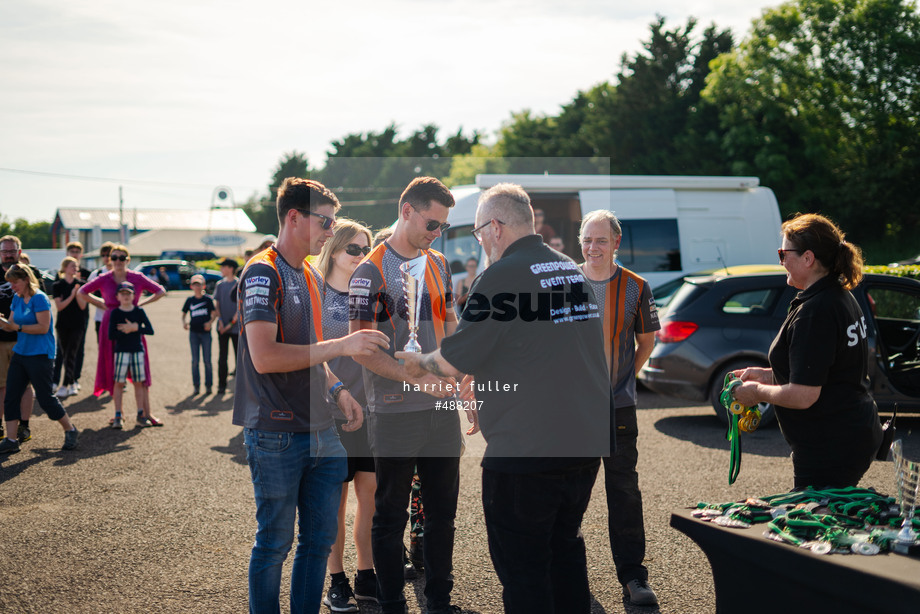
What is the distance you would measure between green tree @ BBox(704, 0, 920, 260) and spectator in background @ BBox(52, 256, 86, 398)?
29.3 meters

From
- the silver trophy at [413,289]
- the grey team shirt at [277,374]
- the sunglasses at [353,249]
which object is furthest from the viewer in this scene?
the sunglasses at [353,249]

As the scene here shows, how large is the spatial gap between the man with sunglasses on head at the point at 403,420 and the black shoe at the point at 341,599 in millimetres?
428

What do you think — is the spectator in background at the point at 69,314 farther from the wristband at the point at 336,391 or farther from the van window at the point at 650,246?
the van window at the point at 650,246

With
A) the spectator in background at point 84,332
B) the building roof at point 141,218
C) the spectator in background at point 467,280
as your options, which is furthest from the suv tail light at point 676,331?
the building roof at point 141,218

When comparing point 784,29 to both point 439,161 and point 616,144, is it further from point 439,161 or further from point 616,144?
point 439,161

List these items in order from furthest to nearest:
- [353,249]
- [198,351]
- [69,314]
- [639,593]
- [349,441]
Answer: [198,351]
[69,314]
[353,249]
[349,441]
[639,593]

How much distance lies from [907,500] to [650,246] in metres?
10.6

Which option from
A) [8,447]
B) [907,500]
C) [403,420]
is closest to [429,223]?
[403,420]

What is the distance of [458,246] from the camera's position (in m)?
12.7

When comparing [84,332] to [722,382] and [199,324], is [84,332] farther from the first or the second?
[722,382]

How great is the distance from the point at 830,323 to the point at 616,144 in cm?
3963

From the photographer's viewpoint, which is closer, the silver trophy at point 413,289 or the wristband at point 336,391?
the wristband at point 336,391

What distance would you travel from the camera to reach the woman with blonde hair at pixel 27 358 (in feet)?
24.1

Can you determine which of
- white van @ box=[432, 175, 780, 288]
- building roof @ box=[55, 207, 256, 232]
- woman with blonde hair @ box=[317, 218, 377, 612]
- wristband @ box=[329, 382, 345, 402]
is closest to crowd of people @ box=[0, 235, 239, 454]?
white van @ box=[432, 175, 780, 288]
